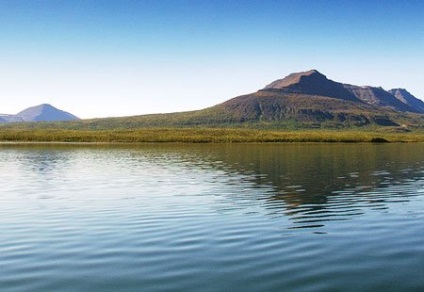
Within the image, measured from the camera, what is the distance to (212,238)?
20391mm

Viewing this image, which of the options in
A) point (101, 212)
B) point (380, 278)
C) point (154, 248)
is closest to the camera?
point (380, 278)

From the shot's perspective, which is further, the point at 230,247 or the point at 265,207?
the point at 265,207

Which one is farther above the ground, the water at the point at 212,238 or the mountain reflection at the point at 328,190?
the water at the point at 212,238

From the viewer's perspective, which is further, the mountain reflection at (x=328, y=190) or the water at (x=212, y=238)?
the mountain reflection at (x=328, y=190)

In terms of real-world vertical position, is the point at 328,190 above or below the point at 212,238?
below

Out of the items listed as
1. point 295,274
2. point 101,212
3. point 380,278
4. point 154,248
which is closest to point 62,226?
point 101,212

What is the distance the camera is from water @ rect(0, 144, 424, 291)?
14508 millimetres

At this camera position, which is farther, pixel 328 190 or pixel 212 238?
pixel 328 190

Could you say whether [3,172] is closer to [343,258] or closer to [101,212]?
[101,212]

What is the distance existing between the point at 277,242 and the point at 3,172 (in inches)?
1791

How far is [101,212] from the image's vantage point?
91.9 ft

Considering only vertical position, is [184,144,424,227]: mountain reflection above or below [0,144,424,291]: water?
below

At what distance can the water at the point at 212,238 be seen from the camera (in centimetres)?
1451

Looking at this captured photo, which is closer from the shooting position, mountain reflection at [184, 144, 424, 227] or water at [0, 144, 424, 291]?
water at [0, 144, 424, 291]
